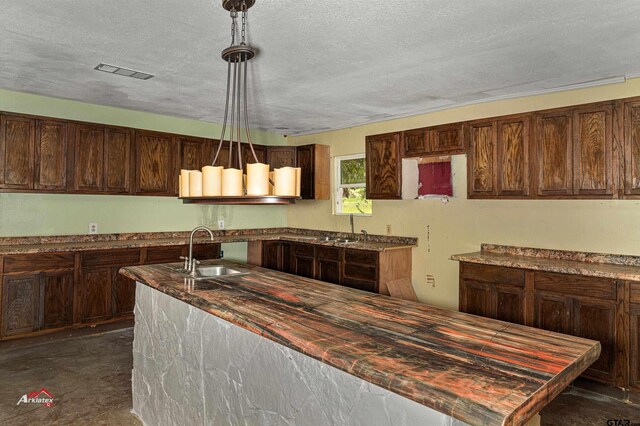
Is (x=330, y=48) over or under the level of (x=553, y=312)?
over

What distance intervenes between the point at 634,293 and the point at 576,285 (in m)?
0.36

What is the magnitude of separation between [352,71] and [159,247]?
307 centimetres

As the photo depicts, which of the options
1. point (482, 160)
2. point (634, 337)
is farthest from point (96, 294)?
point (634, 337)

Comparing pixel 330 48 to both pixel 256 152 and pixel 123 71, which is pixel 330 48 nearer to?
pixel 123 71

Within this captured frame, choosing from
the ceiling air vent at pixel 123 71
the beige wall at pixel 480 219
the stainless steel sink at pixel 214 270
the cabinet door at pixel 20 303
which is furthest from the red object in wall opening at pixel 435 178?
the cabinet door at pixel 20 303

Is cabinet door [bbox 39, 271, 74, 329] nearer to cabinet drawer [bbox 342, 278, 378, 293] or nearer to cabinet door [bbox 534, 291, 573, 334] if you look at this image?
cabinet drawer [bbox 342, 278, 378, 293]

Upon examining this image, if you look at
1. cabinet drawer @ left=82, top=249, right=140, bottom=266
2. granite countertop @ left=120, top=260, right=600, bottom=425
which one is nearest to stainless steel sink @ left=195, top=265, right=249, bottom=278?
granite countertop @ left=120, top=260, right=600, bottom=425

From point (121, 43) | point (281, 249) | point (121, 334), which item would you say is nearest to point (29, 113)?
point (121, 43)

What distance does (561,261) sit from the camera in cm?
359

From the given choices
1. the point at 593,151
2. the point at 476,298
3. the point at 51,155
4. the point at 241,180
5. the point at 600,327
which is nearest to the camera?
the point at 241,180

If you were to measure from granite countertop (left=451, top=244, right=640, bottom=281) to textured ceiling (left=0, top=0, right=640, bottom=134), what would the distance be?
5.10 ft

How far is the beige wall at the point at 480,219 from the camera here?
3.46 meters

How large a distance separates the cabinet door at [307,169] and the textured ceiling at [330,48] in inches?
63.5

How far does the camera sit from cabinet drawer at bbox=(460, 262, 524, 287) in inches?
135
